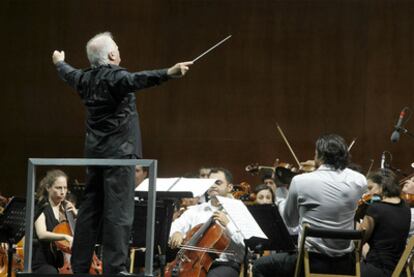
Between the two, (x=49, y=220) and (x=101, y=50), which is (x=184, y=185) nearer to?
(x=101, y=50)

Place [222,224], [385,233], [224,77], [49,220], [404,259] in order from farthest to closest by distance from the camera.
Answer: [224,77]
[49,220]
[222,224]
[385,233]
[404,259]

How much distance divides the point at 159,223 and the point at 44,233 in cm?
108

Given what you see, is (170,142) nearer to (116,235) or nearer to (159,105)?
(159,105)

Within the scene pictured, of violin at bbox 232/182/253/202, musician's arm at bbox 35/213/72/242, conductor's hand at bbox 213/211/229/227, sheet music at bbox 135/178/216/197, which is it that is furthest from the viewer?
violin at bbox 232/182/253/202

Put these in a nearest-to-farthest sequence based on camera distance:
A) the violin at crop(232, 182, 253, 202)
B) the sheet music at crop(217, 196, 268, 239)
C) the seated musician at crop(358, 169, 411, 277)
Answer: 1. the sheet music at crop(217, 196, 268, 239)
2. the seated musician at crop(358, 169, 411, 277)
3. the violin at crop(232, 182, 253, 202)

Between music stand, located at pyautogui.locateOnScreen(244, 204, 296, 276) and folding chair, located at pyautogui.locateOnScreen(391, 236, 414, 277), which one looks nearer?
music stand, located at pyautogui.locateOnScreen(244, 204, 296, 276)

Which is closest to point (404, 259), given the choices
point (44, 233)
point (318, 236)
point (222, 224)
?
point (318, 236)

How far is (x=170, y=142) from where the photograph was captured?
31.1 feet

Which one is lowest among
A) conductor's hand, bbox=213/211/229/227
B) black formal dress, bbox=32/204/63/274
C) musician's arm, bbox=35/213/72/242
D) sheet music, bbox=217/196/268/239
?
black formal dress, bbox=32/204/63/274

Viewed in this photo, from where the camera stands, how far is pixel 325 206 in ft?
16.3

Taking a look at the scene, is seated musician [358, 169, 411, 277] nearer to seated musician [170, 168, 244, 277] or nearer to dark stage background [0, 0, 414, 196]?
seated musician [170, 168, 244, 277]

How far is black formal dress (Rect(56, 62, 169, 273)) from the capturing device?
424cm

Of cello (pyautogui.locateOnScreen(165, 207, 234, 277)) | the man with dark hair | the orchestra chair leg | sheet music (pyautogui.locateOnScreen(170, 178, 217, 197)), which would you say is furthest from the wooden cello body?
the man with dark hair

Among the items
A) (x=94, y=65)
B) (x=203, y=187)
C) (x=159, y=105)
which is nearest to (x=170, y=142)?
(x=159, y=105)
